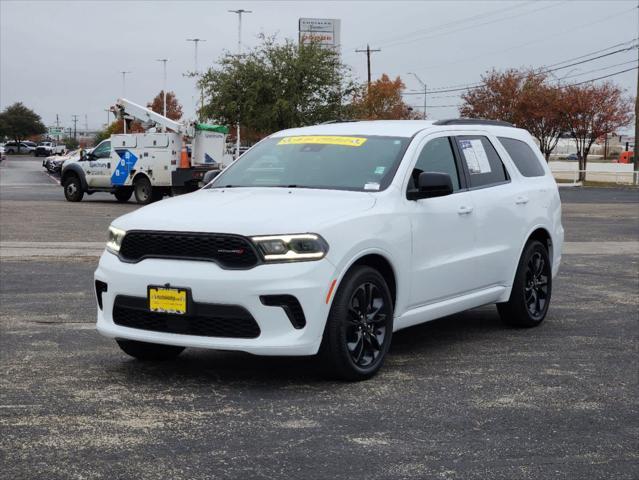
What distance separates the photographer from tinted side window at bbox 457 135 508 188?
27.0ft

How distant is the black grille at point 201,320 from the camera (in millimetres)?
6141

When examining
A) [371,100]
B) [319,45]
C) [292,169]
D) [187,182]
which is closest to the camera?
[292,169]

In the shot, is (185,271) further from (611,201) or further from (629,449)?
(611,201)

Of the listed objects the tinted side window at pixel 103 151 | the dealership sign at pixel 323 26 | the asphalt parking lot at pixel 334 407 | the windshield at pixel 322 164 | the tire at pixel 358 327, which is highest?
the dealership sign at pixel 323 26

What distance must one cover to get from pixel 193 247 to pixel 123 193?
25427 mm

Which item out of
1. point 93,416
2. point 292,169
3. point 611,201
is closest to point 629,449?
point 93,416

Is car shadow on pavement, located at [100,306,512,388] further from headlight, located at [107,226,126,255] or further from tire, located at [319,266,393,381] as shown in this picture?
headlight, located at [107,226,126,255]

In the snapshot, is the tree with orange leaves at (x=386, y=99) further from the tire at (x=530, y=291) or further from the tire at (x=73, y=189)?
the tire at (x=530, y=291)

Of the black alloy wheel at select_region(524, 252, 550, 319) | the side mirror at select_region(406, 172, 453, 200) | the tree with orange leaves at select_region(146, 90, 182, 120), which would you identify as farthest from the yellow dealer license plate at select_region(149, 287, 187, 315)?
the tree with orange leaves at select_region(146, 90, 182, 120)

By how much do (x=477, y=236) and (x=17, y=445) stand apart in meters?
4.11

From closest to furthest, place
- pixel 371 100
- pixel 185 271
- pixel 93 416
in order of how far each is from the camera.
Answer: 1. pixel 93 416
2. pixel 185 271
3. pixel 371 100

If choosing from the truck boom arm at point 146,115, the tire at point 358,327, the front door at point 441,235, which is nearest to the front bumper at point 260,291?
the tire at point 358,327

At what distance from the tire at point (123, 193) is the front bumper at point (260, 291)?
24.9 m

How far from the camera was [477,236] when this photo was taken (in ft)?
26.3
